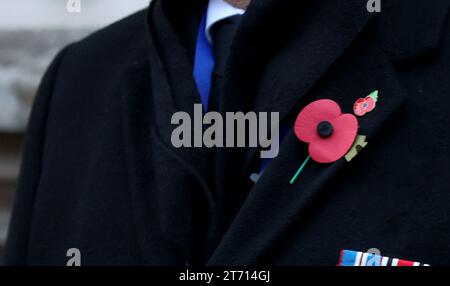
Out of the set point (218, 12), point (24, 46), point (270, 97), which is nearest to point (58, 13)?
point (24, 46)

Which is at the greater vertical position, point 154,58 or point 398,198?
point 154,58

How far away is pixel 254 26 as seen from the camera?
0.99 meters

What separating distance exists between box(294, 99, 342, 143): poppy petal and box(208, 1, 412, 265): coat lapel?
10 millimetres

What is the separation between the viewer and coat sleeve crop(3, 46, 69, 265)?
126 centimetres

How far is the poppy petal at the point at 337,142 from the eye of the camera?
0.93 meters

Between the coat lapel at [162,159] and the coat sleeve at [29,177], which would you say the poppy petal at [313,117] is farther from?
the coat sleeve at [29,177]

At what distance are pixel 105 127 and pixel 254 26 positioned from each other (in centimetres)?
32


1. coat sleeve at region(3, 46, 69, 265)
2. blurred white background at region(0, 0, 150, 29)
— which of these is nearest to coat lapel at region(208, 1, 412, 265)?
coat sleeve at region(3, 46, 69, 265)

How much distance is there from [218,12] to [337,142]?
0.30 meters

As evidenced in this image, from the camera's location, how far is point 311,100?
0.96 metres

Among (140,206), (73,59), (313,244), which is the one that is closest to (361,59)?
(313,244)

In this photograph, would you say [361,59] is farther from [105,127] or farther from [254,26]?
[105,127]

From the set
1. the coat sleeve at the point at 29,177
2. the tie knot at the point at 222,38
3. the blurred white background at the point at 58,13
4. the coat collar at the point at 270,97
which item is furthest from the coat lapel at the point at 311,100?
the blurred white background at the point at 58,13

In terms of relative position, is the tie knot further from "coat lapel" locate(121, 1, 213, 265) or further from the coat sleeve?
the coat sleeve
